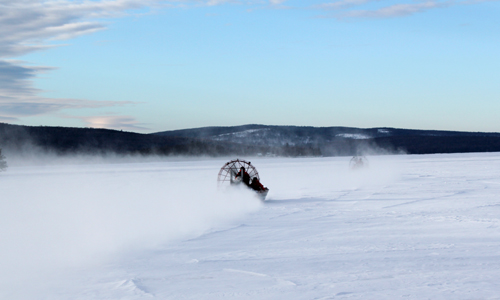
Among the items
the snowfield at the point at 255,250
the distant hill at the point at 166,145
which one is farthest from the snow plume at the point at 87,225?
the distant hill at the point at 166,145

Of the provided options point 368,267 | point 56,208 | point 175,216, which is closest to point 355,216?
point 175,216

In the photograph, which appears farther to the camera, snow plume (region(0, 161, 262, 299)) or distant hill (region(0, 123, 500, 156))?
distant hill (region(0, 123, 500, 156))

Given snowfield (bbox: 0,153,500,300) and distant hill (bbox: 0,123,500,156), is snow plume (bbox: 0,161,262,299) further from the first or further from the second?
distant hill (bbox: 0,123,500,156)

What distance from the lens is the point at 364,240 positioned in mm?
12336

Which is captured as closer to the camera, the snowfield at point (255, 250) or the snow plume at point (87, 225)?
the snowfield at point (255, 250)

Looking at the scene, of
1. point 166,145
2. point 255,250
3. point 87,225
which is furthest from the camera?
point 166,145

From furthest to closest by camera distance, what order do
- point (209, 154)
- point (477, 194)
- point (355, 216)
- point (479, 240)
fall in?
point (209, 154)
point (477, 194)
point (355, 216)
point (479, 240)

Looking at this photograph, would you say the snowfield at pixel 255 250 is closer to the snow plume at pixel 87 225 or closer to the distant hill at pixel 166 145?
the snow plume at pixel 87 225

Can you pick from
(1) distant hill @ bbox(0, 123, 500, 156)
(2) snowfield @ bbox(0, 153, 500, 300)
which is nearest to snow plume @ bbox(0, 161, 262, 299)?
(2) snowfield @ bbox(0, 153, 500, 300)

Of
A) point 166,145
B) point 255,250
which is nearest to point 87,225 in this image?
point 255,250

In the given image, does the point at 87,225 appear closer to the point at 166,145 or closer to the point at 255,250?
the point at 255,250

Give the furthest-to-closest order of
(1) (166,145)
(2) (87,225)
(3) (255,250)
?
(1) (166,145)
(2) (87,225)
(3) (255,250)

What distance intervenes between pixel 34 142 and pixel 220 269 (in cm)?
14126

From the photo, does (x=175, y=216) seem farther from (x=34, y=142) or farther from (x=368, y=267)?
(x=34, y=142)
